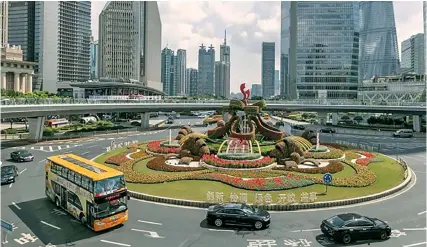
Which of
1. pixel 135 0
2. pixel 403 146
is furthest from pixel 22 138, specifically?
pixel 135 0

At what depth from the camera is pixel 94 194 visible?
19203 millimetres

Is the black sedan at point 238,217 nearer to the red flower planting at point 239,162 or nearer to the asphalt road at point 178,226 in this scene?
the asphalt road at point 178,226

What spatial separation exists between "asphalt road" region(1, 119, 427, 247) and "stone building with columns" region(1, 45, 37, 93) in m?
117

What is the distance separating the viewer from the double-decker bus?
1944 centimetres

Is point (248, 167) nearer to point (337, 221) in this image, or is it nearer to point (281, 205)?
point (281, 205)

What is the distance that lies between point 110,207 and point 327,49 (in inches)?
6342

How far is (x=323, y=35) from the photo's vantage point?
16388 cm

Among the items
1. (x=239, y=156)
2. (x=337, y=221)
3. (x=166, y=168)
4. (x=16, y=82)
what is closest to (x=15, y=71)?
(x=16, y=82)

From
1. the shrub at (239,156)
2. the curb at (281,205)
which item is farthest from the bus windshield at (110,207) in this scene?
the shrub at (239,156)

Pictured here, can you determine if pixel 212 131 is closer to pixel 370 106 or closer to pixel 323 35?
pixel 370 106

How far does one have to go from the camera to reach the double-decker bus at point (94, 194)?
19.4 meters

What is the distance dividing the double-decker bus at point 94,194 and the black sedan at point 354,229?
37.8 feet

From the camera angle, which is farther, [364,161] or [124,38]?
[124,38]

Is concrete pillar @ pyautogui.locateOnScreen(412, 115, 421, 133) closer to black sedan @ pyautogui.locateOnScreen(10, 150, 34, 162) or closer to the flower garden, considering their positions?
the flower garden
